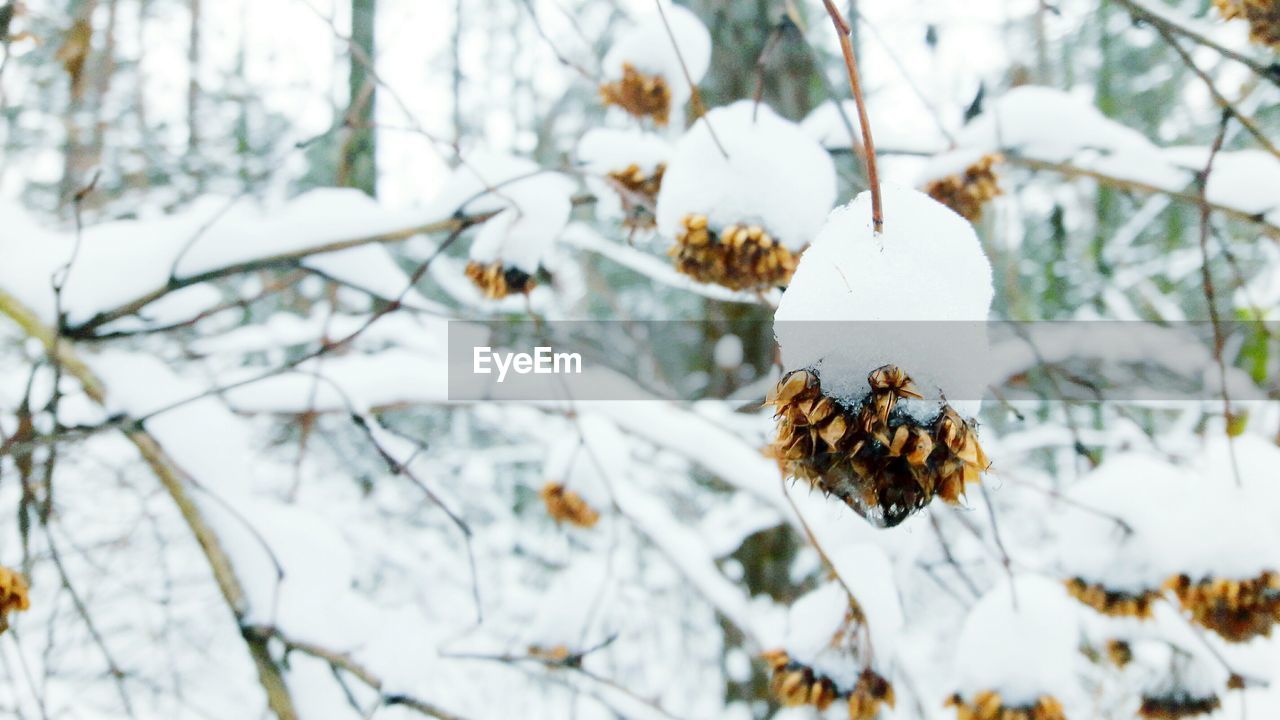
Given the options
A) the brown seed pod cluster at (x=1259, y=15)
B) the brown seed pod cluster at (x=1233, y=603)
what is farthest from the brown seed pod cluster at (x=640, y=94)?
the brown seed pod cluster at (x=1233, y=603)

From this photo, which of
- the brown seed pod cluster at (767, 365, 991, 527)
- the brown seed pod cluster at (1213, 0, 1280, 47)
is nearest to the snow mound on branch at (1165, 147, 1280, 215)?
the brown seed pod cluster at (1213, 0, 1280, 47)

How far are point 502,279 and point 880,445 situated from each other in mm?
694

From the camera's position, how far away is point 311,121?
11.7ft

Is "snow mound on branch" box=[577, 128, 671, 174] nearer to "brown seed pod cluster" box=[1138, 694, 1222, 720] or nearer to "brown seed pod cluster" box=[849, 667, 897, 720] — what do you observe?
"brown seed pod cluster" box=[849, 667, 897, 720]

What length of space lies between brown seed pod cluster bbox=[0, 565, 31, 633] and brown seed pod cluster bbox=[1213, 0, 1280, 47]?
4.90 ft

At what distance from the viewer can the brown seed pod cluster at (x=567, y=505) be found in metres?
1.62

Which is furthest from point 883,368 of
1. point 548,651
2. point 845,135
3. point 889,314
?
point 548,651

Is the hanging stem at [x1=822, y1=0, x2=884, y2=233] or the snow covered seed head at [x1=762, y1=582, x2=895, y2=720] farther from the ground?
the hanging stem at [x1=822, y1=0, x2=884, y2=233]

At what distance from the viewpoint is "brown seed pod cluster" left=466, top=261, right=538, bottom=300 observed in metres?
1.08

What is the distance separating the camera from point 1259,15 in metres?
0.95

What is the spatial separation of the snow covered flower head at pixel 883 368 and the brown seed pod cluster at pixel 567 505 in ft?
3.70

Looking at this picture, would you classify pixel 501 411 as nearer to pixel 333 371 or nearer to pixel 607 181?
pixel 333 371

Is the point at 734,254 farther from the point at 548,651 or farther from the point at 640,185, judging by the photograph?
the point at 548,651

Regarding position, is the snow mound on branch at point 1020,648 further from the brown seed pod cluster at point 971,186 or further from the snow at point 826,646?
the brown seed pod cluster at point 971,186
